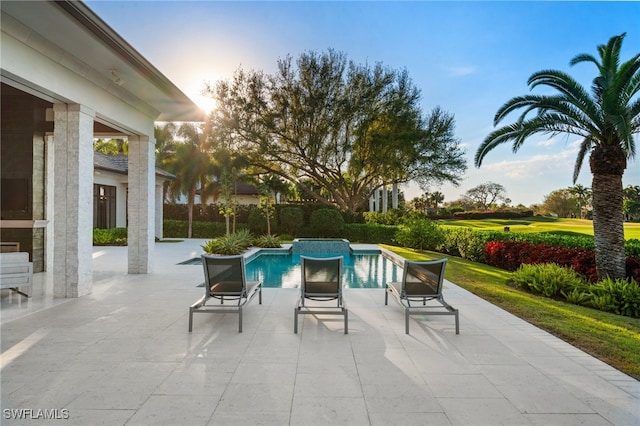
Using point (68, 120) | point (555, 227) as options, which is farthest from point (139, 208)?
point (555, 227)

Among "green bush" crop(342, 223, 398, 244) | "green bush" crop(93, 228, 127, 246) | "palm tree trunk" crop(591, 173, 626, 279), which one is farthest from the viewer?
"green bush" crop(342, 223, 398, 244)

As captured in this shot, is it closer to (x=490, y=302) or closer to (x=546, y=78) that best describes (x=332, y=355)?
(x=490, y=302)

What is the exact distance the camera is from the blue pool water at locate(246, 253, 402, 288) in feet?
31.3

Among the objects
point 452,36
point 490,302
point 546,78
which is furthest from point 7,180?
point 546,78

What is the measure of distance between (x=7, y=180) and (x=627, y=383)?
1282 centimetres

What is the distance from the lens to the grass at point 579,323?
4.25 m

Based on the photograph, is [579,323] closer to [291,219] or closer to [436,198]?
[291,219]

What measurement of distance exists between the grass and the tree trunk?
1.66 m

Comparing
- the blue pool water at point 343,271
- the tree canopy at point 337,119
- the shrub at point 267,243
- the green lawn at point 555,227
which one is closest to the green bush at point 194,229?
the tree canopy at point 337,119

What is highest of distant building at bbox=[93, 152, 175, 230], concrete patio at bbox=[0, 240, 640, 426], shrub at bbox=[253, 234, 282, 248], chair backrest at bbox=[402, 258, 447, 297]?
distant building at bbox=[93, 152, 175, 230]

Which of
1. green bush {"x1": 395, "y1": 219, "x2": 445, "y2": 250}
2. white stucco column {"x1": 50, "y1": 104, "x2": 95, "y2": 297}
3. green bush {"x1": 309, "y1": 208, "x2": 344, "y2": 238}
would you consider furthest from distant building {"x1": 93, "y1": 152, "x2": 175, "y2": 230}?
green bush {"x1": 395, "y1": 219, "x2": 445, "y2": 250}

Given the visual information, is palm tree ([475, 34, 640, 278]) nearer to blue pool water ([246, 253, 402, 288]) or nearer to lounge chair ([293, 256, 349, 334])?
blue pool water ([246, 253, 402, 288])

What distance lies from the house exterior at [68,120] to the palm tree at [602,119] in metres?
8.67

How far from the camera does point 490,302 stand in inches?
269
